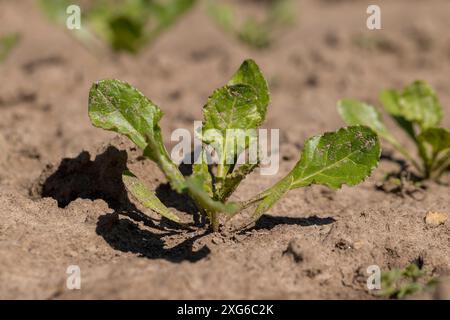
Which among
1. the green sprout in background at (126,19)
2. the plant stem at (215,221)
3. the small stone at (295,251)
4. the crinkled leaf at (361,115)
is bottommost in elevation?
the small stone at (295,251)

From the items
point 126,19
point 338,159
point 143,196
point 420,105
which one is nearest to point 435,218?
point 338,159

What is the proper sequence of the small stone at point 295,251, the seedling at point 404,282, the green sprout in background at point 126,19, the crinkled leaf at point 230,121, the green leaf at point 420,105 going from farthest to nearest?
the green sprout in background at point 126,19
the green leaf at point 420,105
the crinkled leaf at point 230,121
the small stone at point 295,251
the seedling at point 404,282

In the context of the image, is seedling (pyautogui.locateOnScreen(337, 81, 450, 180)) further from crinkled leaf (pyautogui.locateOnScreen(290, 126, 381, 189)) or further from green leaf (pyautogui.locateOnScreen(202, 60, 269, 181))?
green leaf (pyautogui.locateOnScreen(202, 60, 269, 181))

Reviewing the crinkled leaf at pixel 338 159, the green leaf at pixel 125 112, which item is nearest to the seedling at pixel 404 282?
the crinkled leaf at pixel 338 159

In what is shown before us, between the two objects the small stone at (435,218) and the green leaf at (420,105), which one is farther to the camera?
the green leaf at (420,105)

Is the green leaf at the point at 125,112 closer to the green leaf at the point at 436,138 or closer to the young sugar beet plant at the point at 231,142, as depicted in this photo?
the young sugar beet plant at the point at 231,142

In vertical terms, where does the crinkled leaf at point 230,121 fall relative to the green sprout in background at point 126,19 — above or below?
below

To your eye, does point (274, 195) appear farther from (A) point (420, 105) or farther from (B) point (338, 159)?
(A) point (420, 105)
